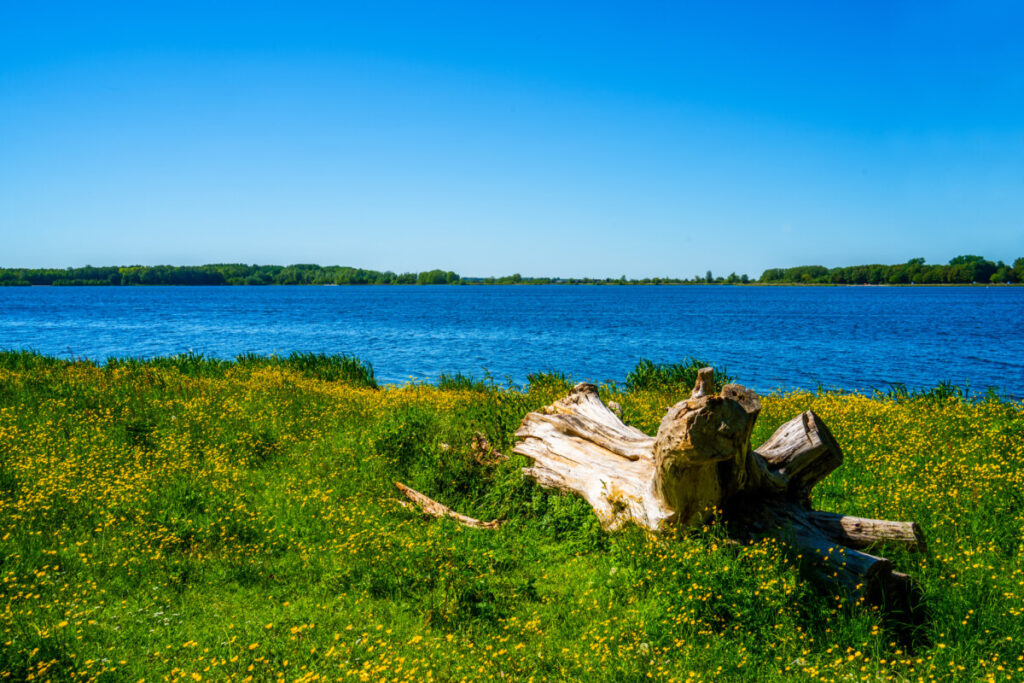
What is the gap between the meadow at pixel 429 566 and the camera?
4961mm

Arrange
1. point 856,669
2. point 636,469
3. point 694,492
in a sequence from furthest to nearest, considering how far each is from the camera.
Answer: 1. point 636,469
2. point 694,492
3. point 856,669

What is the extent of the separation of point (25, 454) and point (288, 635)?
Answer: 7786 millimetres

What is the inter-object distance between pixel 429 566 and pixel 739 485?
12.2 ft

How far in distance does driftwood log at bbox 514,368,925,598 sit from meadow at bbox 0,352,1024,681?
0.28 meters

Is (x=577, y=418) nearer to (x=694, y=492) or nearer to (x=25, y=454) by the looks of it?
(x=694, y=492)

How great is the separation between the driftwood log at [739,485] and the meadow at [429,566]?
28 centimetres

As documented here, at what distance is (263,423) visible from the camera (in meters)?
12.7

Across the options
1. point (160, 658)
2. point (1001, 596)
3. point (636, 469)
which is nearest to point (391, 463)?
point (636, 469)

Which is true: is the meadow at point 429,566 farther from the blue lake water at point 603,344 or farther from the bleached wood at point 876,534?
the blue lake water at point 603,344

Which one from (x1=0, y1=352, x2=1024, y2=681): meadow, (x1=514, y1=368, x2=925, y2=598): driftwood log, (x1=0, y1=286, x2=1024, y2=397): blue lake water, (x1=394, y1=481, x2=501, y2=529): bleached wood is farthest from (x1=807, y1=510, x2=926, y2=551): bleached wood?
(x1=0, y1=286, x2=1024, y2=397): blue lake water

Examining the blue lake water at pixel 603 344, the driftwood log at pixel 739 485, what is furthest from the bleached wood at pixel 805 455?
the blue lake water at pixel 603 344

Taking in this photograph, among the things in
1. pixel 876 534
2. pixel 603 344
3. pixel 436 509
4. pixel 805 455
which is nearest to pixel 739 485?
pixel 805 455

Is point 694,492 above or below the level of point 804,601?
above

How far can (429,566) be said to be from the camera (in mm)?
6770
